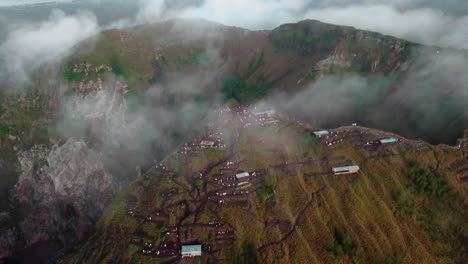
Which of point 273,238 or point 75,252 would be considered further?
point 75,252

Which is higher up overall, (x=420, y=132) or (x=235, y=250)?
(x=420, y=132)

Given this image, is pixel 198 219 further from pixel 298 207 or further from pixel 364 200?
pixel 364 200

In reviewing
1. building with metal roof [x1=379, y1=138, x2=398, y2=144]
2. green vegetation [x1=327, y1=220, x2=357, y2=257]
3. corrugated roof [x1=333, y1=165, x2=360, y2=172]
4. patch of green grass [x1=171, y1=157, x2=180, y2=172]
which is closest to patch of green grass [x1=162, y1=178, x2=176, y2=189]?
patch of green grass [x1=171, y1=157, x2=180, y2=172]

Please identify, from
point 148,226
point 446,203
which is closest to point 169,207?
point 148,226

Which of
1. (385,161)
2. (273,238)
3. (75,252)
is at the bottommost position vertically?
(75,252)

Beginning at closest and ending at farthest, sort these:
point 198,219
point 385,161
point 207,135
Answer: point 198,219
point 385,161
point 207,135

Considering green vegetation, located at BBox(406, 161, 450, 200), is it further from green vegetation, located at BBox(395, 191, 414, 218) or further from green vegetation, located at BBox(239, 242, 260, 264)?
green vegetation, located at BBox(239, 242, 260, 264)

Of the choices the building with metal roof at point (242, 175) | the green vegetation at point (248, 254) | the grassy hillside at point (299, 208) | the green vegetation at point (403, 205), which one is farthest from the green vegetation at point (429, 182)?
the green vegetation at point (248, 254)

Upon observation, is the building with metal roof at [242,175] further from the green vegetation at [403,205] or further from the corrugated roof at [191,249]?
the green vegetation at [403,205]
